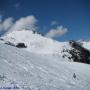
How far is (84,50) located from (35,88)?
5592 inches

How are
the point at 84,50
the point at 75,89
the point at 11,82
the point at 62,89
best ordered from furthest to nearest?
the point at 84,50 < the point at 75,89 < the point at 62,89 < the point at 11,82

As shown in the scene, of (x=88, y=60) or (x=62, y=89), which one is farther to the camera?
(x=88, y=60)

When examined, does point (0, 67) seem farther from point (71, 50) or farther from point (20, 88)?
point (71, 50)

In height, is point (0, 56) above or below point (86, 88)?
above

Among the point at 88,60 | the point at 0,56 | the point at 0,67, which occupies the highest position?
the point at 88,60

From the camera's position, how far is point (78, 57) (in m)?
150

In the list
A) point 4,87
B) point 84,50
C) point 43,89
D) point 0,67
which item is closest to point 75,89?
point 43,89

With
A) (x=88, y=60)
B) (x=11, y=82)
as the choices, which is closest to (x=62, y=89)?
(x=11, y=82)

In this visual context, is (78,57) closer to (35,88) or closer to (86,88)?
(86,88)

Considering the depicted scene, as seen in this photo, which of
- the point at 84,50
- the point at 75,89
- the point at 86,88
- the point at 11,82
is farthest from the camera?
the point at 84,50

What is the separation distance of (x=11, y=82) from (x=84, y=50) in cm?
14270

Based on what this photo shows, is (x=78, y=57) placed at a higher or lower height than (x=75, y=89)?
higher

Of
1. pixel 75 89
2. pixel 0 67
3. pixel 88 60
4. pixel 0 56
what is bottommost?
pixel 75 89

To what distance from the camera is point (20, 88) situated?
20328 millimetres
